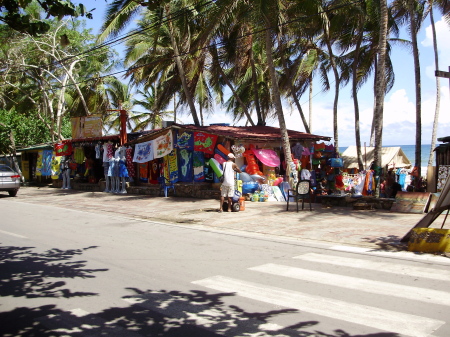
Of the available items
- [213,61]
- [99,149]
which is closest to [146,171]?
[99,149]

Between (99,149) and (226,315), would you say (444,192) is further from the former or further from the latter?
(99,149)

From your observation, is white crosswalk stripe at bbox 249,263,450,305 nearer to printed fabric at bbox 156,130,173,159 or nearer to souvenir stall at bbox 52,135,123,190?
printed fabric at bbox 156,130,173,159

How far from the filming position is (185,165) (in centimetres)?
1936

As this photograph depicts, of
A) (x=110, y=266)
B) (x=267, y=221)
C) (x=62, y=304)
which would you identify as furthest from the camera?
(x=267, y=221)

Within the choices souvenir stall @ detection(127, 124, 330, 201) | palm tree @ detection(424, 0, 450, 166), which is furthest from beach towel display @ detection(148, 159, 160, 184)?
palm tree @ detection(424, 0, 450, 166)

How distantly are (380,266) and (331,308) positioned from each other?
2418mm

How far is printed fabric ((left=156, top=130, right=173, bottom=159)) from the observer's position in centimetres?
1927

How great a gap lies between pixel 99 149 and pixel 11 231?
13.0 meters

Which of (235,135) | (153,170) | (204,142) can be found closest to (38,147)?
(153,170)

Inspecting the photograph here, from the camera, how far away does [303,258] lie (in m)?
7.82

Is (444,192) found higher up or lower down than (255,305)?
higher up

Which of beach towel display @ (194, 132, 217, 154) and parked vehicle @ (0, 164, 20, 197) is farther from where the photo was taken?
parked vehicle @ (0, 164, 20, 197)

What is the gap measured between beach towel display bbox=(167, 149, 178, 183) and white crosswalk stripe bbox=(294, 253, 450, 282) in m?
12.1

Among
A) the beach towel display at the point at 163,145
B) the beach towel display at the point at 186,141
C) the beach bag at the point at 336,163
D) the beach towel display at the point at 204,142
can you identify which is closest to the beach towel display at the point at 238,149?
the beach towel display at the point at 204,142
